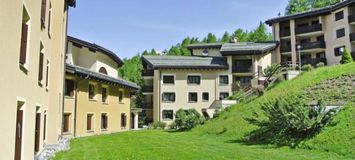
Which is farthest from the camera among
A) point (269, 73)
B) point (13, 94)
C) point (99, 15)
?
point (269, 73)

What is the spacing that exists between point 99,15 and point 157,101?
27251 mm

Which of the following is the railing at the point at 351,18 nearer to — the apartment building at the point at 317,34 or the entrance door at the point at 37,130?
the apartment building at the point at 317,34

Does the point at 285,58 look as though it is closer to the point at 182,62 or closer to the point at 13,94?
the point at 182,62

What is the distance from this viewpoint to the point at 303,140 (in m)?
16.0

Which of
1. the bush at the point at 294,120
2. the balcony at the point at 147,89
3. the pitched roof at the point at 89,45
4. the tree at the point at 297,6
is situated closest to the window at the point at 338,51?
the tree at the point at 297,6

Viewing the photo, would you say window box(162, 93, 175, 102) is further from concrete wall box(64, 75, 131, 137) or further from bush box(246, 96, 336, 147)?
bush box(246, 96, 336, 147)

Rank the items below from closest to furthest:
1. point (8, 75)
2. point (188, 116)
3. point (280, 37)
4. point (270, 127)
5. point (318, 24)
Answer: point (8, 75) → point (270, 127) → point (188, 116) → point (318, 24) → point (280, 37)

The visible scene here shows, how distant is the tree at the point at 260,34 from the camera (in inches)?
2945

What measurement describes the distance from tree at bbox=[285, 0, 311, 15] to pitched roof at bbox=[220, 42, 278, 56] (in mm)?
17096

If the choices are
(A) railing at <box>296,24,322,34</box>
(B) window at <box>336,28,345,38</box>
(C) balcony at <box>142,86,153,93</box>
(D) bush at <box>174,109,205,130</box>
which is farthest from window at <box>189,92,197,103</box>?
(B) window at <box>336,28,345,38</box>

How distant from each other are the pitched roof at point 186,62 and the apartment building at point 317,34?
29.9ft

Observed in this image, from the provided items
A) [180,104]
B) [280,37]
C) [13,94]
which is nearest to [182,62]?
[180,104]

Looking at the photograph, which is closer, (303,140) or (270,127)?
(303,140)

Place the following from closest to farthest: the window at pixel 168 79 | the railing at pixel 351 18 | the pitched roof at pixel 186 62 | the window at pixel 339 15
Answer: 1. the railing at pixel 351 18
2. the window at pixel 339 15
3. the pitched roof at pixel 186 62
4. the window at pixel 168 79
